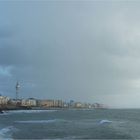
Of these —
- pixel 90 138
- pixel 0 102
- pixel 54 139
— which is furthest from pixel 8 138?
pixel 0 102

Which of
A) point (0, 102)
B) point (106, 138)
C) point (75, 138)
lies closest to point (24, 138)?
point (75, 138)

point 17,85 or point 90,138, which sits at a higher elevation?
point 17,85

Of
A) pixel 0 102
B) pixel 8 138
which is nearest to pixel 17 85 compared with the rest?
pixel 0 102

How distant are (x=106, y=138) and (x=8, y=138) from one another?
9.28 m

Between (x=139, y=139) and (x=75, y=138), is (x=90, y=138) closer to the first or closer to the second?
(x=75, y=138)

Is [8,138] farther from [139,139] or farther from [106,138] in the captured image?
[139,139]

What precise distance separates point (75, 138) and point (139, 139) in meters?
6.10

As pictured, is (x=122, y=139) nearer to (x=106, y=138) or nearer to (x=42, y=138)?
(x=106, y=138)

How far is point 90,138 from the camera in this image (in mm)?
40875

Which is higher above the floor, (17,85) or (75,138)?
(17,85)

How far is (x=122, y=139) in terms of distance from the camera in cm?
4091

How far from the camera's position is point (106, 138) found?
135 feet

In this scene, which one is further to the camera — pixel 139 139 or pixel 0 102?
pixel 0 102

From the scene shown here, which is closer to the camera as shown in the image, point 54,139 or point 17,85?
point 54,139
